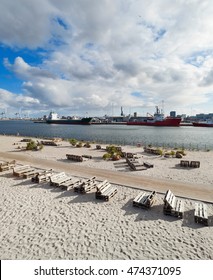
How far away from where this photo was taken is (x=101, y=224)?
976 cm

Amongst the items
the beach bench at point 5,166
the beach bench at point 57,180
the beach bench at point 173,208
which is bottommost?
the beach bench at point 173,208

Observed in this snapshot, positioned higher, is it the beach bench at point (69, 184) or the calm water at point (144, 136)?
the calm water at point (144, 136)

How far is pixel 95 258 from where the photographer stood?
7.50 meters

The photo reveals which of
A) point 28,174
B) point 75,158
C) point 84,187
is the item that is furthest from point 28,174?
point 75,158

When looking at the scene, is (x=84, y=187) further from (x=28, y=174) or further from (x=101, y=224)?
(x=28, y=174)

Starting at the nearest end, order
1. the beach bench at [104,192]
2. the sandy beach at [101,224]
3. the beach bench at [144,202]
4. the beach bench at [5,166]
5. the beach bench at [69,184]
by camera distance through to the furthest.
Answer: the sandy beach at [101,224], the beach bench at [144,202], the beach bench at [104,192], the beach bench at [69,184], the beach bench at [5,166]

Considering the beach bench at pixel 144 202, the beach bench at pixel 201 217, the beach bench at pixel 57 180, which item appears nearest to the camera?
the beach bench at pixel 201 217

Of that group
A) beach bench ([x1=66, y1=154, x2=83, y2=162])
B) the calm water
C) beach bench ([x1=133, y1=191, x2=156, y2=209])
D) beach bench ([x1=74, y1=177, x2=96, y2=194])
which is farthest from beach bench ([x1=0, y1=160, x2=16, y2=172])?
the calm water

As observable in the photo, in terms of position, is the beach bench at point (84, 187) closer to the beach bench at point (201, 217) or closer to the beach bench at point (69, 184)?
the beach bench at point (69, 184)

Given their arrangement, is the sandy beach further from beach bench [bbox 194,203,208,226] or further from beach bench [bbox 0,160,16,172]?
beach bench [bbox 0,160,16,172]

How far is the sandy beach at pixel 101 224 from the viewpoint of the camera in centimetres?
784

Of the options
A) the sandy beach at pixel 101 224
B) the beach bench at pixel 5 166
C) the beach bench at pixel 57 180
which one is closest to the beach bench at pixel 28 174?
the sandy beach at pixel 101 224

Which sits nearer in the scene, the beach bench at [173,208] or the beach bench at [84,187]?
the beach bench at [173,208]

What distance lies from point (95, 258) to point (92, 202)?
4793mm
